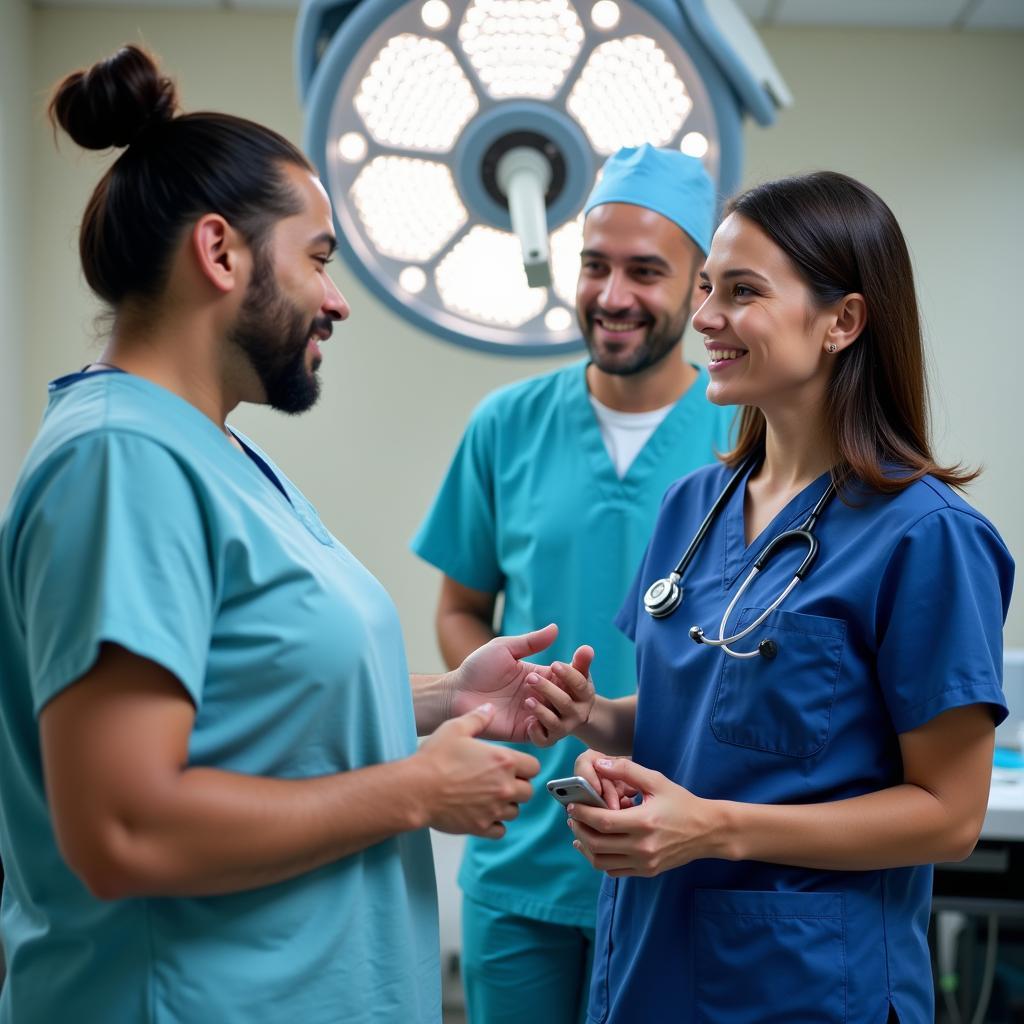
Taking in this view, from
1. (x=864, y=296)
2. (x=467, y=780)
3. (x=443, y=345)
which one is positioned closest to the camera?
(x=467, y=780)

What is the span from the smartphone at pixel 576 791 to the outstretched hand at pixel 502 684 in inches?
7.3

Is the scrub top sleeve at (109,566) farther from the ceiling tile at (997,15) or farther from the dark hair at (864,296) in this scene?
the ceiling tile at (997,15)

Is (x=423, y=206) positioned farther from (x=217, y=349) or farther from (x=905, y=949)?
(x=905, y=949)

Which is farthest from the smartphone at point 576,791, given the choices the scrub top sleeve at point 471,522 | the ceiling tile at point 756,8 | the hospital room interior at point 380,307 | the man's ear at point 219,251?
the ceiling tile at point 756,8

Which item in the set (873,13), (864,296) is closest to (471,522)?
(864,296)

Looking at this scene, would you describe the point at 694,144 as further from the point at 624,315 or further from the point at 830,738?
the point at 624,315

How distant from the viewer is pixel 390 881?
95 cm

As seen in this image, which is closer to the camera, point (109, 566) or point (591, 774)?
point (109, 566)

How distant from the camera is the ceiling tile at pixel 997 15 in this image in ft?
10.2

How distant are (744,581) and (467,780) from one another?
15.5 inches

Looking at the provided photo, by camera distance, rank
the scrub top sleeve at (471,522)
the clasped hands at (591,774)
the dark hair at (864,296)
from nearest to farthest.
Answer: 1. the clasped hands at (591,774)
2. the dark hair at (864,296)
3. the scrub top sleeve at (471,522)

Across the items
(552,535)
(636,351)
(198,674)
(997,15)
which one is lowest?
(198,674)

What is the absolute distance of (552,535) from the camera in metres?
1.63

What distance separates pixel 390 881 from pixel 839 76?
9.70 ft
